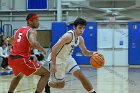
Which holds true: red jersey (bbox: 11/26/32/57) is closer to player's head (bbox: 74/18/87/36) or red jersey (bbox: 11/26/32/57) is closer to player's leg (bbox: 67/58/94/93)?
player's leg (bbox: 67/58/94/93)

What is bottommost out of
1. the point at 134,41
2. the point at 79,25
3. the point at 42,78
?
the point at 42,78

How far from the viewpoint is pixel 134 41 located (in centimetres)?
2291

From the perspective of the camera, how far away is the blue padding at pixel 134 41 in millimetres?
22812

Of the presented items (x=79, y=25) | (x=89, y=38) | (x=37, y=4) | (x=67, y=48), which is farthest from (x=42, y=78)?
(x=37, y=4)

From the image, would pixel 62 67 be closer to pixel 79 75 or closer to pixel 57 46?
pixel 79 75

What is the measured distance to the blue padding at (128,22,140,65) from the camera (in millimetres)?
22812

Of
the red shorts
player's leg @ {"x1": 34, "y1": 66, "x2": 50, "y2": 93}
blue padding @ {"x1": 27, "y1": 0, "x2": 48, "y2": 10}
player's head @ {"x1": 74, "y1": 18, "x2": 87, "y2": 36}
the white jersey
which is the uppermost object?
blue padding @ {"x1": 27, "y1": 0, "x2": 48, "y2": 10}

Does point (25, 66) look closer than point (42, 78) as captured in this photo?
Yes

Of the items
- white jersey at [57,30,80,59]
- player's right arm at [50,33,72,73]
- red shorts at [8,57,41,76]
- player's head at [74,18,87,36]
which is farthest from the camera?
red shorts at [8,57,41,76]

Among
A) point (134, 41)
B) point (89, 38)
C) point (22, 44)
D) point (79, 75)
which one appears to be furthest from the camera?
point (89, 38)

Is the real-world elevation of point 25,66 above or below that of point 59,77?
above

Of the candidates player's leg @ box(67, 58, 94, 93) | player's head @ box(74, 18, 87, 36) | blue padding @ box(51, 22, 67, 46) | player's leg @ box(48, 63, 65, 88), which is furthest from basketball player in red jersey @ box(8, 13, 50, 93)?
blue padding @ box(51, 22, 67, 46)

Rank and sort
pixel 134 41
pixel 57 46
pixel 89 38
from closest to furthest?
pixel 57 46 < pixel 134 41 < pixel 89 38

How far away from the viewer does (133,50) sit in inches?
904
